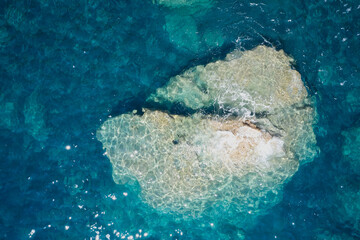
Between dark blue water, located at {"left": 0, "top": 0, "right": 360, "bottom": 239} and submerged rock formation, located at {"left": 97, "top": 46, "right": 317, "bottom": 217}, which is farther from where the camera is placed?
dark blue water, located at {"left": 0, "top": 0, "right": 360, "bottom": 239}

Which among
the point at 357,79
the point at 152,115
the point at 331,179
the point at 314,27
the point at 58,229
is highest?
the point at 314,27

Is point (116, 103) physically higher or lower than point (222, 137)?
higher

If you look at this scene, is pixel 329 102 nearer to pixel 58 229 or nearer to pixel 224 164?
pixel 224 164

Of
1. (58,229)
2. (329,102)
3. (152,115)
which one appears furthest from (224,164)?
(58,229)

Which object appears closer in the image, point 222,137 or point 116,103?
point 222,137
